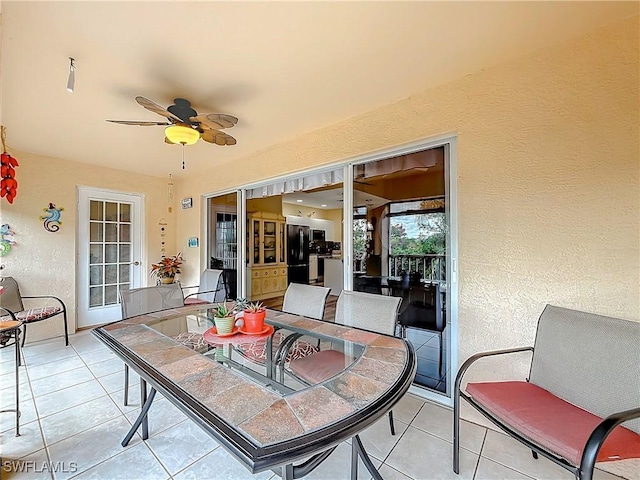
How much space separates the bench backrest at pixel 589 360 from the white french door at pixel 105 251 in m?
5.26

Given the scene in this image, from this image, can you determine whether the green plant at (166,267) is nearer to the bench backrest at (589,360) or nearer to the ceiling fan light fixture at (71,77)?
the ceiling fan light fixture at (71,77)

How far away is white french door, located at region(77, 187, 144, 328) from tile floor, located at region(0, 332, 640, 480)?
6.90 ft

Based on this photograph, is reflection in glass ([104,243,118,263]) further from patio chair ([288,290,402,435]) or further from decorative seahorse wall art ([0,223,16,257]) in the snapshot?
patio chair ([288,290,402,435])

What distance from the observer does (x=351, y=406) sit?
0.93m

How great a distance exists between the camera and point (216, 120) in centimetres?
210

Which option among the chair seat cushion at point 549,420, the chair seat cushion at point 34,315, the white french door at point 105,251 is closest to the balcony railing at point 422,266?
the chair seat cushion at point 549,420

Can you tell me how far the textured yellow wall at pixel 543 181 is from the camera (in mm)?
1550

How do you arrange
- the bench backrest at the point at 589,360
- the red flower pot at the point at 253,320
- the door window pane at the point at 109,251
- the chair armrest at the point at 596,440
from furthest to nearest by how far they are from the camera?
the door window pane at the point at 109,251 < the red flower pot at the point at 253,320 < the bench backrest at the point at 589,360 < the chair armrest at the point at 596,440

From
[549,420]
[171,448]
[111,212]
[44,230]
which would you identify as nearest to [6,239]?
[44,230]

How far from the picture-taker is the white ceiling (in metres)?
1.45

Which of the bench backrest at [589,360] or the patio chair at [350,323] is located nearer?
the bench backrest at [589,360]

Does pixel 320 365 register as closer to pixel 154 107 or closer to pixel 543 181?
pixel 543 181

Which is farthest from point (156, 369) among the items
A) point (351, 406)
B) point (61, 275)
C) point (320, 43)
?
point (61, 275)

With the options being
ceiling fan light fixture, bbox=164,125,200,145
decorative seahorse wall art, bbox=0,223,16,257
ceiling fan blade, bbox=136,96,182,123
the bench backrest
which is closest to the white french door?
decorative seahorse wall art, bbox=0,223,16,257
